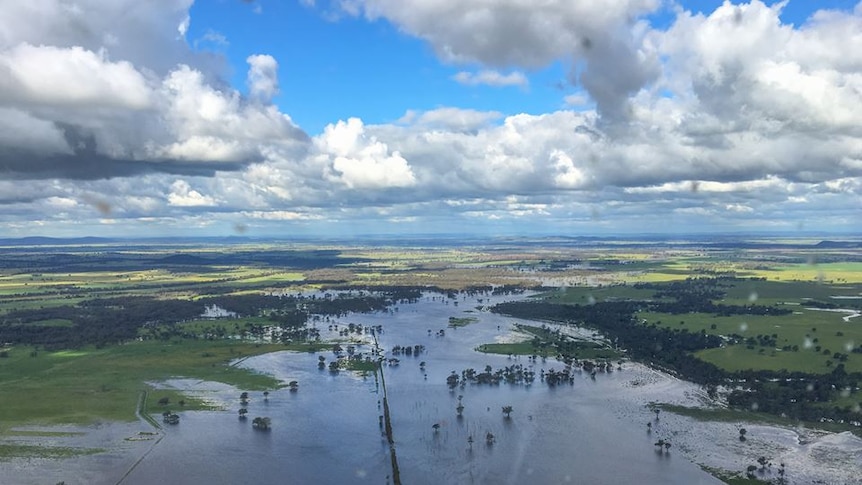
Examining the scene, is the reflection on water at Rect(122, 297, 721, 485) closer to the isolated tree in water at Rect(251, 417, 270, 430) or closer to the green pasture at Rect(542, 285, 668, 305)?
the isolated tree in water at Rect(251, 417, 270, 430)

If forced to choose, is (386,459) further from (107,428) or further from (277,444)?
(107,428)

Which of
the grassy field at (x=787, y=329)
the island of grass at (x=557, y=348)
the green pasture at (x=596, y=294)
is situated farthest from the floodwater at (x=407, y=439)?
the green pasture at (x=596, y=294)

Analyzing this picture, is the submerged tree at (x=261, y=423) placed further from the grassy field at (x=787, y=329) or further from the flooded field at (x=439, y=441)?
the grassy field at (x=787, y=329)

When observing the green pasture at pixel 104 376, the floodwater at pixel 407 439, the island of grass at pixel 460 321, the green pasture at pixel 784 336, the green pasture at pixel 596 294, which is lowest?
the floodwater at pixel 407 439

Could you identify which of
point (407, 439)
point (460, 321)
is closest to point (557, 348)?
point (460, 321)

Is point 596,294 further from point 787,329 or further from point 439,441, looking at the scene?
point 439,441

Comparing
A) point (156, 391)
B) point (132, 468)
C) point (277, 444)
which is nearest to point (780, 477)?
point (277, 444)

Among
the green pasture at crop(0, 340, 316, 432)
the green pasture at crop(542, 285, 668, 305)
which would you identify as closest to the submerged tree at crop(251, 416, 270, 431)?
the green pasture at crop(0, 340, 316, 432)
